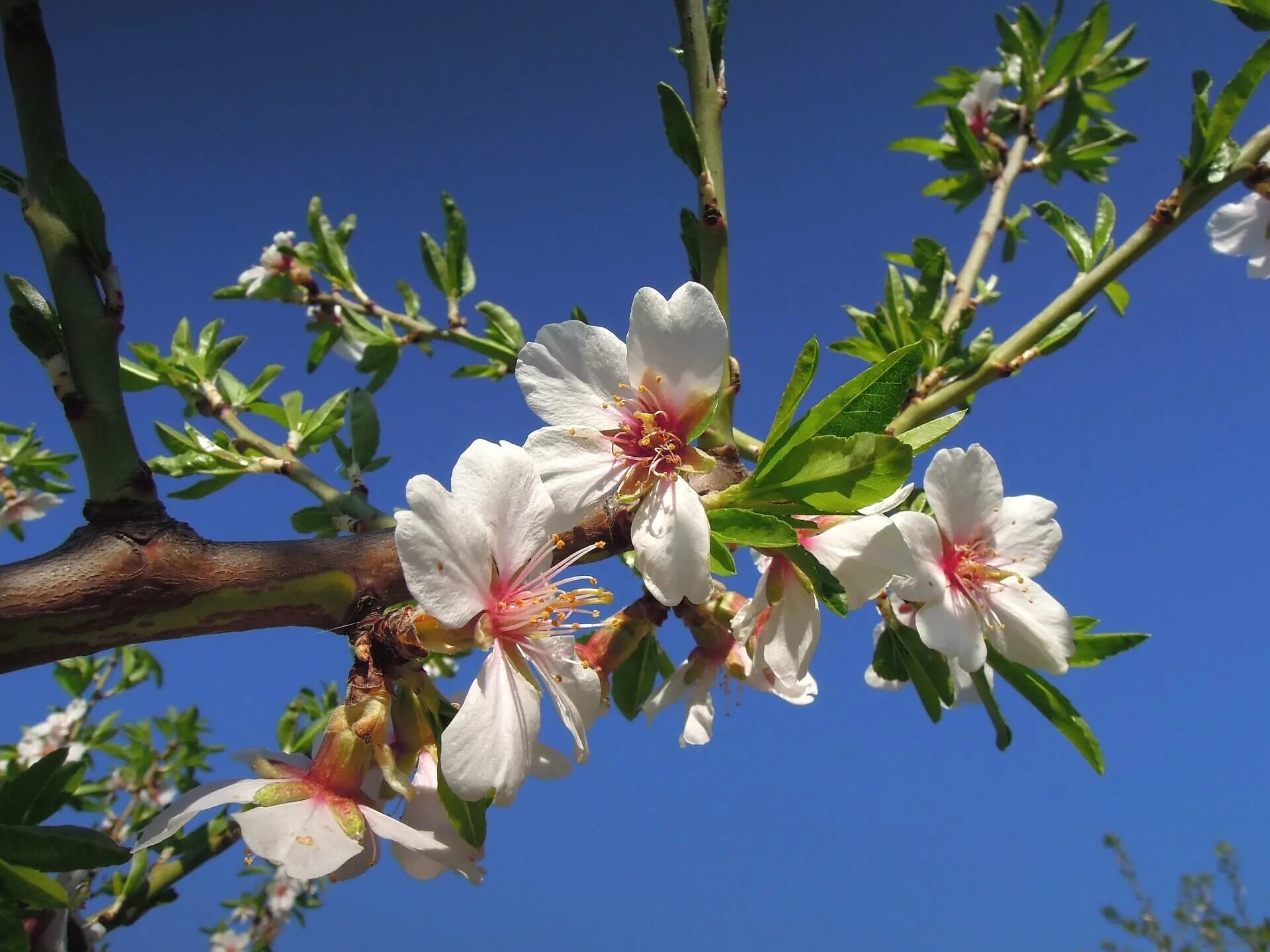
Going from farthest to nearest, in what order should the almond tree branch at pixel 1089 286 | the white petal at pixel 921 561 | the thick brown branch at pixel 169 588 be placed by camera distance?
the almond tree branch at pixel 1089 286, the white petal at pixel 921 561, the thick brown branch at pixel 169 588

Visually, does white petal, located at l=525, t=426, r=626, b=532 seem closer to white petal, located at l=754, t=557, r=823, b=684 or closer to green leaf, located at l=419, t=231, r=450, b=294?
white petal, located at l=754, t=557, r=823, b=684

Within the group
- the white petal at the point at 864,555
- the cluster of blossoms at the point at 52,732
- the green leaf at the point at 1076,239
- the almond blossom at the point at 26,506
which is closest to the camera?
the white petal at the point at 864,555

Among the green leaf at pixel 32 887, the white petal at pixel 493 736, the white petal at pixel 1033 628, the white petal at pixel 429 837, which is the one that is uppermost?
the white petal at pixel 1033 628

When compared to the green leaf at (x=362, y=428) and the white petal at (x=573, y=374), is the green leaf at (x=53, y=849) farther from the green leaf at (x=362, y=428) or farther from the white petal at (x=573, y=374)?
the green leaf at (x=362, y=428)

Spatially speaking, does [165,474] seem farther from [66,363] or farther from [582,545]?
[582,545]

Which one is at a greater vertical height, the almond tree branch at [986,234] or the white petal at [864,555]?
the almond tree branch at [986,234]

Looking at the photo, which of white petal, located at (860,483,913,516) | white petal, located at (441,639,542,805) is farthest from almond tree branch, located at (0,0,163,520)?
white petal, located at (860,483,913,516)

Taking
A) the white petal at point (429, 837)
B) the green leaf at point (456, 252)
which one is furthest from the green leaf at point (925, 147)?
the white petal at point (429, 837)
